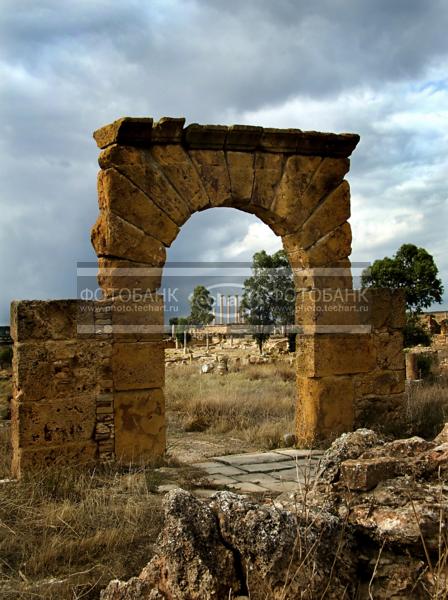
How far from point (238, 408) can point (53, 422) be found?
16.9ft

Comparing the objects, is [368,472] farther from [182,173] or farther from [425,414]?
[425,414]

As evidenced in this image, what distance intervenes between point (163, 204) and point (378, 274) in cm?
1943

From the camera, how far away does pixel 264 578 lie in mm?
2500

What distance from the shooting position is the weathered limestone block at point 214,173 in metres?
7.44

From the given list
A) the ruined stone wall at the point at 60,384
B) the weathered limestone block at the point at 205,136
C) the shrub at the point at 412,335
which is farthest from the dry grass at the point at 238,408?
the shrub at the point at 412,335

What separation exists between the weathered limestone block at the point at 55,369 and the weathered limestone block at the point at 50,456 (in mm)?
461

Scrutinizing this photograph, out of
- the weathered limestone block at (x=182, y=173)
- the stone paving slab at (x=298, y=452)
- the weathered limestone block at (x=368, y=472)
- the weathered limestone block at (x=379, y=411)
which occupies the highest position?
the weathered limestone block at (x=182, y=173)

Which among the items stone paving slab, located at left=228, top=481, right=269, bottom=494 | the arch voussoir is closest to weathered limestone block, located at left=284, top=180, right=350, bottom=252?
the arch voussoir

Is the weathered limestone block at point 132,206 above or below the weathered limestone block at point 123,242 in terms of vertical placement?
above

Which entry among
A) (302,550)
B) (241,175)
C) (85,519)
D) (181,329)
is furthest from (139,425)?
(181,329)

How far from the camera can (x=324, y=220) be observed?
797cm

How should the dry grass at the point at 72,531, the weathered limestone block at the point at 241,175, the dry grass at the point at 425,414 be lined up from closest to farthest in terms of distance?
the dry grass at the point at 72,531
the weathered limestone block at the point at 241,175
the dry grass at the point at 425,414

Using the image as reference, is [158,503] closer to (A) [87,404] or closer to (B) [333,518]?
(A) [87,404]

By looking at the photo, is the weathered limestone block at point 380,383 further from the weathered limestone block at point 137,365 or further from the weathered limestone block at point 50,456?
the weathered limestone block at point 50,456
